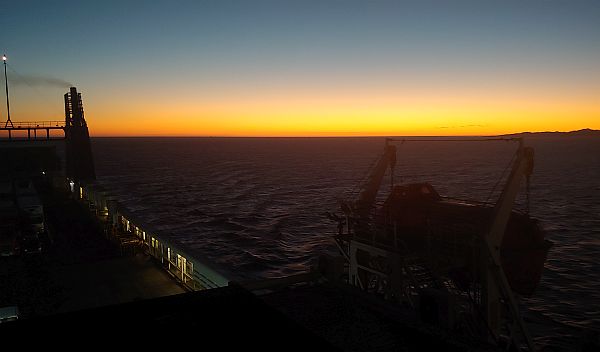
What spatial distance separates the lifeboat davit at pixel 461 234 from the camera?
18609 millimetres

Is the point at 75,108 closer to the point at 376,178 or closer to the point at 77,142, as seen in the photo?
the point at 77,142

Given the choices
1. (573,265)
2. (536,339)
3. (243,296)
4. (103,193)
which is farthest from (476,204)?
(103,193)

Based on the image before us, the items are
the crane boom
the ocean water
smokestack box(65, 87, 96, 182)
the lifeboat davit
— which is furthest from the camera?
smokestack box(65, 87, 96, 182)

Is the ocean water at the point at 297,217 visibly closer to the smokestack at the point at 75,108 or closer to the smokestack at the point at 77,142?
the smokestack at the point at 77,142

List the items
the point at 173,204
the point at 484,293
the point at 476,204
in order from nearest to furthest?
the point at 484,293 → the point at 476,204 → the point at 173,204

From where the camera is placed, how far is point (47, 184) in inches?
2576

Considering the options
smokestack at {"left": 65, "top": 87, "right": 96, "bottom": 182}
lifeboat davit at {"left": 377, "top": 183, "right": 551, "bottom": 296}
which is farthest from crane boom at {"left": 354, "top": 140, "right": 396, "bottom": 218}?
smokestack at {"left": 65, "top": 87, "right": 96, "bottom": 182}

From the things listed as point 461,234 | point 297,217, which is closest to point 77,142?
point 297,217

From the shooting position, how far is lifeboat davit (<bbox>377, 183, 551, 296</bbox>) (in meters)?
18.6

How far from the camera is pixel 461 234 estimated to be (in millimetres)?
19422

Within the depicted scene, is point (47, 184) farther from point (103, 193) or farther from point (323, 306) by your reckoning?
point (323, 306)

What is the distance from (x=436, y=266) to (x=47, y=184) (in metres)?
62.8

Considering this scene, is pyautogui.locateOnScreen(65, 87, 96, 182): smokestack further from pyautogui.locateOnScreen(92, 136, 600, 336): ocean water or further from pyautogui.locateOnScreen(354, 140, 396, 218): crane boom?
pyautogui.locateOnScreen(354, 140, 396, 218): crane boom

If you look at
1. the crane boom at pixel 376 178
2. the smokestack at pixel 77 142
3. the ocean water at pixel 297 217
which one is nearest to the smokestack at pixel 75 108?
the smokestack at pixel 77 142
